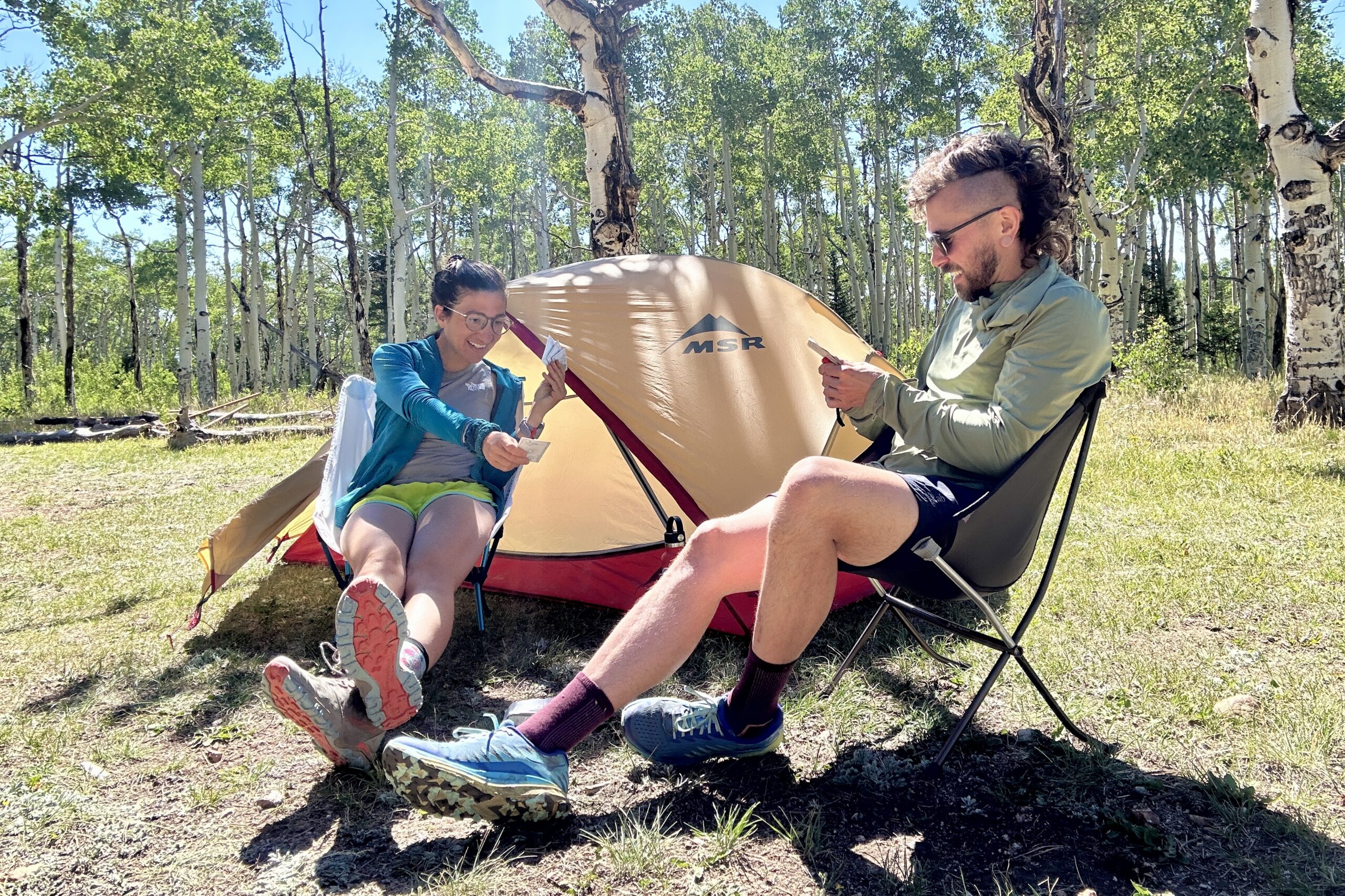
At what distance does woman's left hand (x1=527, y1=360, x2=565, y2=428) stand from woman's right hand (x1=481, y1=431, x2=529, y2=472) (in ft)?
1.59

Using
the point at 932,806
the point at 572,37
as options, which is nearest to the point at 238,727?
the point at 932,806

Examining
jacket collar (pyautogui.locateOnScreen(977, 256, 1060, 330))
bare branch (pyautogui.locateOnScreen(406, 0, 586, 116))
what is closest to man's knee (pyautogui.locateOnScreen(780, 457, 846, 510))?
jacket collar (pyautogui.locateOnScreen(977, 256, 1060, 330))

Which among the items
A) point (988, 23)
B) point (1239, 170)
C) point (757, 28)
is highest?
Answer: point (757, 28)

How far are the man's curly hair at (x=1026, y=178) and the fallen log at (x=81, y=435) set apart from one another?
39.6 feet

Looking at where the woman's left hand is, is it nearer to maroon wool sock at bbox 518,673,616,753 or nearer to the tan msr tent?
the tan msr tent

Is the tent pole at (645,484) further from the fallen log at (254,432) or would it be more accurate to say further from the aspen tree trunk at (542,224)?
the aspen tree trunk at (542,224)

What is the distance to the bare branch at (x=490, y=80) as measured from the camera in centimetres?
611

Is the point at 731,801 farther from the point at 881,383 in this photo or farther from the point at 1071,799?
the point at 881,383

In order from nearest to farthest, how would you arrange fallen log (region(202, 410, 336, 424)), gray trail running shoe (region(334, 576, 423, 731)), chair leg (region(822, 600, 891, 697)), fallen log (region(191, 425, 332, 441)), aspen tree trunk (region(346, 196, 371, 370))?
gray trail running shoe (region(334, 576, 423, 731)) < chair leg (region(822, 600, 891, 697)) < fallen log (region(191, 425, 332, 441)) < fallen log (region(202, 410, 336, 424)) < aspen tree trunk (region(346, 196, 371, 370))

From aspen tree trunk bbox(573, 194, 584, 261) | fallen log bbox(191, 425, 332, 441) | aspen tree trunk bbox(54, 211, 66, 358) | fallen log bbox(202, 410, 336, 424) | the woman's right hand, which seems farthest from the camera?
aspen tree trunk bbox(573, 194, 584, 261)

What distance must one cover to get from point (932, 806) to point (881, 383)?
1024 mm

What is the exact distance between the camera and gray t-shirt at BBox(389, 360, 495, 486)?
116 inches

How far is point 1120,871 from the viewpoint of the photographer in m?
1.69

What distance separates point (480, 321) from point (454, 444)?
18.3 inches
